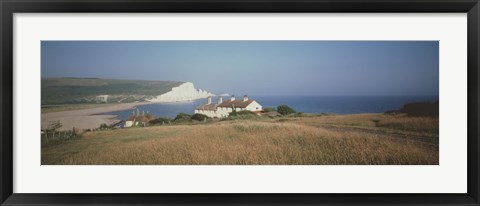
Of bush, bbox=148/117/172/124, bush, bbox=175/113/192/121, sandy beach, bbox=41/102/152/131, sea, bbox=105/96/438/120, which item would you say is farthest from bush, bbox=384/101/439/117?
sandy beach, bbox=41/102/152/131

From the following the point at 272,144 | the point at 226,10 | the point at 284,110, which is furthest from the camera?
the point at 272,144

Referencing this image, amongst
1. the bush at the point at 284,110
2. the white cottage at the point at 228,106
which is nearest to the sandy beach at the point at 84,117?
the white cottage at the point at 228,106

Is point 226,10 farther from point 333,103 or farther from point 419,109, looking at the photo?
point 419,109

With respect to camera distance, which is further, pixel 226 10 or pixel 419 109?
pixel 419 109

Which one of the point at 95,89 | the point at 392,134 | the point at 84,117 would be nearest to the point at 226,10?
the point at 95,89

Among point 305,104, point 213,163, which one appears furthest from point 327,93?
point 213,163

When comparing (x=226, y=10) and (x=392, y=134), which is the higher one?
(x=226, y=10)

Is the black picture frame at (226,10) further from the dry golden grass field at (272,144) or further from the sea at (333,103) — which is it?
the sea at (333,103)

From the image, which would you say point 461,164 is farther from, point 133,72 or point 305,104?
point 133,72
